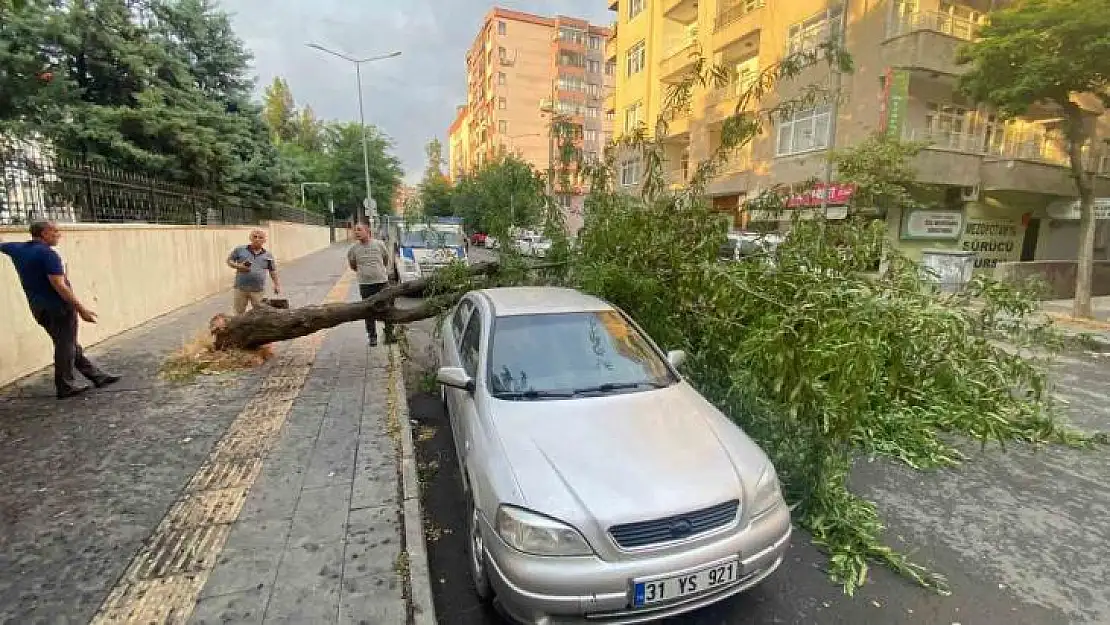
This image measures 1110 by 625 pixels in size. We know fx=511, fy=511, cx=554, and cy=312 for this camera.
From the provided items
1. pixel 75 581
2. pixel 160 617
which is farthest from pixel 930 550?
pixel 75 581

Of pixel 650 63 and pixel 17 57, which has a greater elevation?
pixel 650 63

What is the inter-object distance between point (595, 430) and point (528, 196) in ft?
15.1

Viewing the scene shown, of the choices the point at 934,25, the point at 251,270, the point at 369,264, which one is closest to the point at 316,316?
the point at 369,264

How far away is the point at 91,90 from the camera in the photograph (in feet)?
42.1

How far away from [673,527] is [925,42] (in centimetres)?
1823

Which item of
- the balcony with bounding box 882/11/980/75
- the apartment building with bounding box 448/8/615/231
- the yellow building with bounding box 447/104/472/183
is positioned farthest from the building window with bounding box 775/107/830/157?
the yellow building with bounding box 447/104/472/183

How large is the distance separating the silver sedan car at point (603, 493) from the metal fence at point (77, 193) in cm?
673

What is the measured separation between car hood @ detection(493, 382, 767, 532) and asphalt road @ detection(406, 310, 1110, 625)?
740mm

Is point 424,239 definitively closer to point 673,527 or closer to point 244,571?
point 244,571

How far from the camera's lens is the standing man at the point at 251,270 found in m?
7.18

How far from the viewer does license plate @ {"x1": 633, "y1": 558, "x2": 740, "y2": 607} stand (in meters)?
2.20

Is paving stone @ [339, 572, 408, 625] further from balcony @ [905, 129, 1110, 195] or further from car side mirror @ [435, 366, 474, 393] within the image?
balcony @ [905, 129, 1110, 195]

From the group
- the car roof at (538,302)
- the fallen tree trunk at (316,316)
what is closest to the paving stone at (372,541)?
the car roof at (538,302)

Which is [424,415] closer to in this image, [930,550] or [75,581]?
[75,581]
